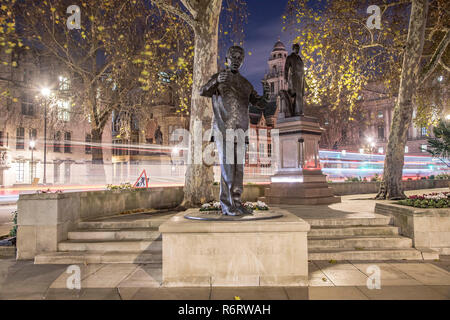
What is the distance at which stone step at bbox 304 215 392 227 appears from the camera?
7836 millimetres

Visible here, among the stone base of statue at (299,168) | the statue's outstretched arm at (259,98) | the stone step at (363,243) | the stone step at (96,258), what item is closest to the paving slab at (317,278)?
the stone step at (363,243)

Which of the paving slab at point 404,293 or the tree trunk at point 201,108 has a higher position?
the tree trunk at point 201,108

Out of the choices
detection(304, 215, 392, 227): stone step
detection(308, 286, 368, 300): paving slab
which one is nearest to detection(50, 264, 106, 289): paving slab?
detection(308, 286, 368, 300): paving slab

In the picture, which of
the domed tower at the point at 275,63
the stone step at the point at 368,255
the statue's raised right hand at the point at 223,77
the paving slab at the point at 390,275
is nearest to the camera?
the paving slab at the point at 390,275

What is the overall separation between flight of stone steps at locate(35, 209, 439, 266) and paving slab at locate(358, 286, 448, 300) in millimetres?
1697

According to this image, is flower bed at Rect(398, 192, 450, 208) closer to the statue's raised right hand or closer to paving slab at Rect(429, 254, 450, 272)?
paving slab at Rect(429, 254, 450, 272)

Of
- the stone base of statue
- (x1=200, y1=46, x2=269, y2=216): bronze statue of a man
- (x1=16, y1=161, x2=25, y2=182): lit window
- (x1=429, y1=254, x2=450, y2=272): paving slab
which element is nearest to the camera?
(x1=200, y1=46, x2=269, y2=216): bronze statue of a man

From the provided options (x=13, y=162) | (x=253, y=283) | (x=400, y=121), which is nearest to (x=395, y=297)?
(x=253, y=283)

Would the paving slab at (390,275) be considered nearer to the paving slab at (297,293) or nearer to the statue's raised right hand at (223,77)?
the paving slab at (297,293)

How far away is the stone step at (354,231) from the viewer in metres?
7.43

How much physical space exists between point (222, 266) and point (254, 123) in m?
55.0

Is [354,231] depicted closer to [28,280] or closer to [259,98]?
[259,98]

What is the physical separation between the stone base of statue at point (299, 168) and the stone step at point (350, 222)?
13.2ft
